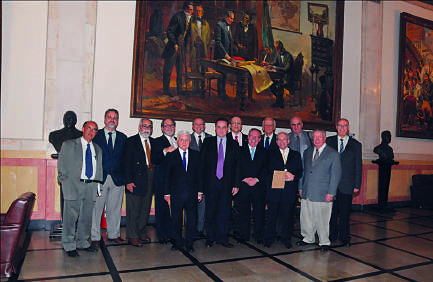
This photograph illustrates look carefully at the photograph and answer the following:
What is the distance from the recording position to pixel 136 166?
461 cm

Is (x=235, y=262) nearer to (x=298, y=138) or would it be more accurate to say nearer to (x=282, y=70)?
(x=298, y=138)

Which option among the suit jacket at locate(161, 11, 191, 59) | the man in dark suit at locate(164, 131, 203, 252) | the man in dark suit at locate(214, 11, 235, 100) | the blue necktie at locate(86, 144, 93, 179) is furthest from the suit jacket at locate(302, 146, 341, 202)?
the suit jacket at locate(161, 11, 191, 59)

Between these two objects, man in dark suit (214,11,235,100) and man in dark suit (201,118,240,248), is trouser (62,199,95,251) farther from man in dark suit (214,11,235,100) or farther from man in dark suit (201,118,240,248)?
man in dark suit (214,11,235,100)

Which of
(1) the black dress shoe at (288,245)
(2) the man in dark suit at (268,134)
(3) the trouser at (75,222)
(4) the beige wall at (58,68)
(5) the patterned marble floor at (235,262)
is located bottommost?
(5) the patterned marble floor at (235,262)

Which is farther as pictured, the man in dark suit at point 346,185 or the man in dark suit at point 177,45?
the man in dark suit at point 177,45

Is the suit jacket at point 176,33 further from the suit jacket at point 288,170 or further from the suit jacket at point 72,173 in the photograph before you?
the suit jacket at point 288,170

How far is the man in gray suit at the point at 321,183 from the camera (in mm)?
4660

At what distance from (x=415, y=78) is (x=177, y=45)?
677 centimetres

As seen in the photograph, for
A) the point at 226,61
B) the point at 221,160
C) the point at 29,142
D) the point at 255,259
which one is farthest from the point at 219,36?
the point at 255,259

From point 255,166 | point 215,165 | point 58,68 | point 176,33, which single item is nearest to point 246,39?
point 176,33

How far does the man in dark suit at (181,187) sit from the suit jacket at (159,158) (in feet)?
1.07

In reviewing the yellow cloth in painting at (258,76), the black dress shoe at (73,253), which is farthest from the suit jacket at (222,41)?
the black dress shoe at (73,253)

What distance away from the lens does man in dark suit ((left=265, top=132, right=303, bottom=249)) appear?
476 centimetres

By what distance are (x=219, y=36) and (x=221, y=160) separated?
309 cm
